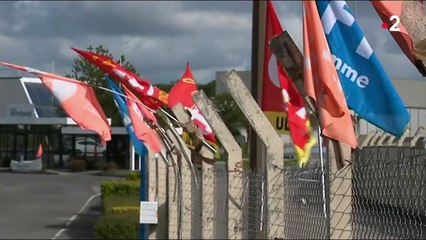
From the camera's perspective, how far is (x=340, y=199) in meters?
4.47

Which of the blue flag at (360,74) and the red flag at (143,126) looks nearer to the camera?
the blue flag at (360,74)

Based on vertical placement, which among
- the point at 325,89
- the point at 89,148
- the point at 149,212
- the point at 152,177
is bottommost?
the point at 149,212

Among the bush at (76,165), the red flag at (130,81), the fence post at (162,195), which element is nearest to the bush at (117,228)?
the fence post at (162,195)

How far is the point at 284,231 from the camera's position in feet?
19.3

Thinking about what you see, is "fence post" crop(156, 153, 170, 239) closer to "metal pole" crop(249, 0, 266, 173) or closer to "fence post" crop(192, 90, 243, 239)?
"metal pole" crop(249, 0, 266, 173)

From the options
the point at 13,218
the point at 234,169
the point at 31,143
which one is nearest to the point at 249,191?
the point at 234,169

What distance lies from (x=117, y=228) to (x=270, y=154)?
395 inches

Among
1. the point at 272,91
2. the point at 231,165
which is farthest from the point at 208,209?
the point at 272,91

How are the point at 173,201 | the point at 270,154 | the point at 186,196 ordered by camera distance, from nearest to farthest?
the point at 270,154, the point at 186,196, the point at 173,201

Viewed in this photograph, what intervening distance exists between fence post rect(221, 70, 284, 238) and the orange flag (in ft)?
3.60

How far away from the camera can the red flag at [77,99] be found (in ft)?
28.4

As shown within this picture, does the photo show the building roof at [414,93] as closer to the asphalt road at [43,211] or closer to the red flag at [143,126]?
the red flag at [143,126]

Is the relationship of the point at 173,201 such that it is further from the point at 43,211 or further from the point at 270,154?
the point at 43,211

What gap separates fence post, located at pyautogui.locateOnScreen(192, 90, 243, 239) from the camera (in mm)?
6703
